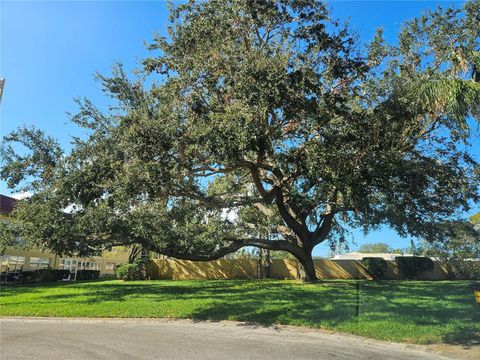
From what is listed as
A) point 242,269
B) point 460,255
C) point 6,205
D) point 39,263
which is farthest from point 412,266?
point 6,205

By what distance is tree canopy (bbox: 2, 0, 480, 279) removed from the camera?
13.1 metres

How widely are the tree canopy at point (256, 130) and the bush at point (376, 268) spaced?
46.0ft

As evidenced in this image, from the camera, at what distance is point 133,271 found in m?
32.7

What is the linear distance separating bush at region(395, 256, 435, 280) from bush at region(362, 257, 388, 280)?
5.73 ft

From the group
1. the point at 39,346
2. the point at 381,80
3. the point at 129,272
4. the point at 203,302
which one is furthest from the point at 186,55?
the point at 129,272

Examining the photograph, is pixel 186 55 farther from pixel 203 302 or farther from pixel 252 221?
pixel 252 221

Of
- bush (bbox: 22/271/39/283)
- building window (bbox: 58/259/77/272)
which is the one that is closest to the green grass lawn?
bush (bbox: 22/271/39/283)

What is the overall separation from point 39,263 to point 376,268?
30.1m

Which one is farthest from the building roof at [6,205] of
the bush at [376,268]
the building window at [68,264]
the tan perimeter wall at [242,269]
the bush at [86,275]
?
the bush at [376,268]

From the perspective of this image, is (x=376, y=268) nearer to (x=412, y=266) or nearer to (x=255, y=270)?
(x=412, y=266)

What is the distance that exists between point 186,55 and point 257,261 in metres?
23.3

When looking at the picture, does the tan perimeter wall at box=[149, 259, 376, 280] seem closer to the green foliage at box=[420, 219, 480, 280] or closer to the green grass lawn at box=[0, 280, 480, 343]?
the green foliage at box=[420, 219, 480, 280]

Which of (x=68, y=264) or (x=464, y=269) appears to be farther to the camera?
(x=68, y=264)

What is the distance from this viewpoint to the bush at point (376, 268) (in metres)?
33.3
